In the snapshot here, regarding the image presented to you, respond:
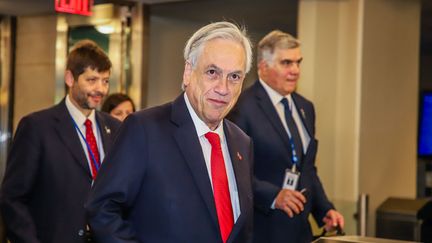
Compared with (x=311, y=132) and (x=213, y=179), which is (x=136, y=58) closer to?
(x=311, y=132)

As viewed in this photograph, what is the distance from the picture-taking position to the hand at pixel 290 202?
3104 millimetres

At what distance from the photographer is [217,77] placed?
1.97m

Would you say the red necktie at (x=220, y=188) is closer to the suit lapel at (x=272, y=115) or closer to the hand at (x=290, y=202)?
the hand at (x=290, y=202)

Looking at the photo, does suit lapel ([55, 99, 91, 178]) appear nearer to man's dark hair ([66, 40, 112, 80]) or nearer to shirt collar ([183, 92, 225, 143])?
man's dark hair ([66, 40, 112, 80])

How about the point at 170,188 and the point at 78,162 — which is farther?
the point at 78,162

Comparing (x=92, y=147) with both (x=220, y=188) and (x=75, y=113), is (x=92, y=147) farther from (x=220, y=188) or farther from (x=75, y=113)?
(x=220, y=188)

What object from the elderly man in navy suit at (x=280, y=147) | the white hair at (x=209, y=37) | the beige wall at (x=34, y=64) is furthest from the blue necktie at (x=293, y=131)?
the beige wall at (x=34, y=64)

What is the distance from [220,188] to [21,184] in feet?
4.22

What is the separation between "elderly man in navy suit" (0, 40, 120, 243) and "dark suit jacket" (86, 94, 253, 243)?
3.58 ft

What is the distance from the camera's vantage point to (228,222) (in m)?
2.04

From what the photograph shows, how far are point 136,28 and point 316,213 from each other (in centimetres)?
308

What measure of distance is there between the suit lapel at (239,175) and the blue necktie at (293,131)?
1.24 metres

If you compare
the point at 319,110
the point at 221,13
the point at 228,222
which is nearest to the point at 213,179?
the point at 228,222

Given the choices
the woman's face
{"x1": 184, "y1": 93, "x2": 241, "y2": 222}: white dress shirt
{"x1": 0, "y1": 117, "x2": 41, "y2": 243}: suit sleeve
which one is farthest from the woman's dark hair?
{"x1": 184, "y1": 93, "x2": 241, "y2": 222}: white dress shirt
